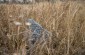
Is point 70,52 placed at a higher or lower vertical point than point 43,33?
lower

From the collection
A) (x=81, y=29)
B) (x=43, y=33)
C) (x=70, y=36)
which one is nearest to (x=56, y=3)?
(x=81, y=29)

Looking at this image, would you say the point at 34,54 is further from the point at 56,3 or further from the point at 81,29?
the point at 56,3

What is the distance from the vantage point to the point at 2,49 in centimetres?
190

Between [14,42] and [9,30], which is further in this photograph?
[9,30]

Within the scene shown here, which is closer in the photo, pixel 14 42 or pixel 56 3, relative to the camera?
pixel 14 42

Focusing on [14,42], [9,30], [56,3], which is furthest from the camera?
[56,3]

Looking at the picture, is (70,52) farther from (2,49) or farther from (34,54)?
(2,49)

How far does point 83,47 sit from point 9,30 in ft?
2.38

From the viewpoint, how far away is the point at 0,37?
2.03 metres

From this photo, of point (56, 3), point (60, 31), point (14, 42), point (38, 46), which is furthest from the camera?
point (56, 3)

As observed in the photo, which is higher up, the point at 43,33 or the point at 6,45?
the point at 43,33

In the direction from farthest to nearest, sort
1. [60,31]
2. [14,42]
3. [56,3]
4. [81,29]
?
[56,3], [81,29], [60,31], [14,42]

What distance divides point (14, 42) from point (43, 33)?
0.27m

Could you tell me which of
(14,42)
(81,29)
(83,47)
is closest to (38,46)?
(14,42)
